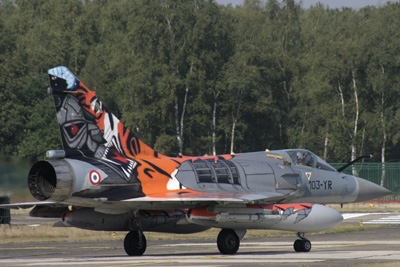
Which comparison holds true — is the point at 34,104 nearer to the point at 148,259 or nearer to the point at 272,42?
the point at 272,42

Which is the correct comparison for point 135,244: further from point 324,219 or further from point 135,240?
point 324,219

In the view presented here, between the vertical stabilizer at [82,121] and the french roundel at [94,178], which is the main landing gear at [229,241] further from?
the french roundel at [94,178]

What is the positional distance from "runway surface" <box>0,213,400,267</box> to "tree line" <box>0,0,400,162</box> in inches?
→ 1399

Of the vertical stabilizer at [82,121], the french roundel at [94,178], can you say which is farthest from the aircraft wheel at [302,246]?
the french roundel at [94,178]

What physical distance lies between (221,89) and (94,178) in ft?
153

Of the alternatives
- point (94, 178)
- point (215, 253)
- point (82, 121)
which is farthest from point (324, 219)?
point (82, 121)

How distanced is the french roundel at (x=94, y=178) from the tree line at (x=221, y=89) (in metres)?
41.0

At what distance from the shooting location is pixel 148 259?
16.9m

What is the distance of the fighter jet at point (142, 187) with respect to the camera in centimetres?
1691

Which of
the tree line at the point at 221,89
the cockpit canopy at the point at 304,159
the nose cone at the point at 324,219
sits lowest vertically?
the nose cone at the point at 324,219

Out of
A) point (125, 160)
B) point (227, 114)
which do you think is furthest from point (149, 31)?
point (125, 160)

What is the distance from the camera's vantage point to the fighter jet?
16906 millimetres

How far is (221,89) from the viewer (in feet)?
206

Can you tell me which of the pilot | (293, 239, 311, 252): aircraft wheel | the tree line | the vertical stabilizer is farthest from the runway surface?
the tree line
